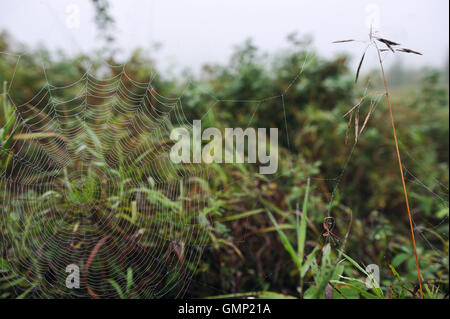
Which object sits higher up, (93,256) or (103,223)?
(103,223)

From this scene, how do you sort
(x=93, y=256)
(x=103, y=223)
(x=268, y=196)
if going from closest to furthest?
(x=93, y=256), (x=103, y=223), (x=268, y=196)

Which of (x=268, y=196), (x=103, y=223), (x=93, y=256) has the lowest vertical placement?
(x=93, y=256)

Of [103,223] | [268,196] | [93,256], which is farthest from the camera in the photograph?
[268,196]

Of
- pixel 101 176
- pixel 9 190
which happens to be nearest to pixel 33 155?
pixel 9 190

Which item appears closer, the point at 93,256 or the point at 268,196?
the point at 93,256

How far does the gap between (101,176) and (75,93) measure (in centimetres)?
131

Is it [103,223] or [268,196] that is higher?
[268,196]

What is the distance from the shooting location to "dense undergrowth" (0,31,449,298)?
1.36m

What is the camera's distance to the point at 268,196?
5.94ft

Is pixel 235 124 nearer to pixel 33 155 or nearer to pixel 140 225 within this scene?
pixel 140 225

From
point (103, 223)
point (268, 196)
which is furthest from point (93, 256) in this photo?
point (268, 196)

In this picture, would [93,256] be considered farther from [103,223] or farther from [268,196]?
[268,196]

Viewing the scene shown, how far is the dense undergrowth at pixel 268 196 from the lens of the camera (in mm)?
1357
